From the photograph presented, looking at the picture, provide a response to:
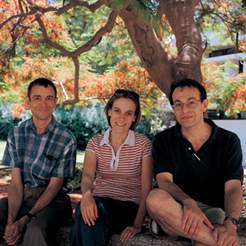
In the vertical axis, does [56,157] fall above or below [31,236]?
above

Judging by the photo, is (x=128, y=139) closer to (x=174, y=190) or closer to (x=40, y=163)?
(x=174, y=190)

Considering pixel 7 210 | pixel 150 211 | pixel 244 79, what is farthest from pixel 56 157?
pixel 244 79

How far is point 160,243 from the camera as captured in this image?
3.58 m

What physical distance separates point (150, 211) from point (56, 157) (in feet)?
3.42

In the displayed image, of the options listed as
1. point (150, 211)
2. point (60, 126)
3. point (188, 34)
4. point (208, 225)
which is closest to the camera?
point (208, 225)

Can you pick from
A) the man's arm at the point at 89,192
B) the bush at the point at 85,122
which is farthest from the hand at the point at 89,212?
the bush at the point at 85,122

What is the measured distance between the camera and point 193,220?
311 centimetres

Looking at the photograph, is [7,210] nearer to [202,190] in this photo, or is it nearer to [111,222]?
[111,222]

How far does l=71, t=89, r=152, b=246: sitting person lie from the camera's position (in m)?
3.65

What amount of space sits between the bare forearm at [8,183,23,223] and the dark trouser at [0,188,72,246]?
0.05 m

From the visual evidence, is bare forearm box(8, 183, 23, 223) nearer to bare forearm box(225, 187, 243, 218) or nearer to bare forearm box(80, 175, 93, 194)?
bare forearm box(80, 175, 93, 194)

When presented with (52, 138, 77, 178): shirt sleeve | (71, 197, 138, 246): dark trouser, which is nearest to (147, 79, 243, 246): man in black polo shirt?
(71, 197, 138, 246): dark trouser

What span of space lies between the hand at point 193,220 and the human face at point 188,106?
69 centimetres

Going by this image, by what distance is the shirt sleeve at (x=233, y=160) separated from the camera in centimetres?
348
